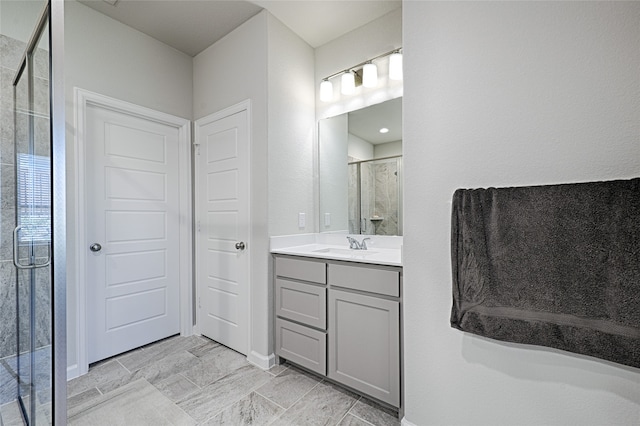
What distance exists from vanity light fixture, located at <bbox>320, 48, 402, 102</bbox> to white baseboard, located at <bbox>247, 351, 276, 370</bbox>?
6.89 ft

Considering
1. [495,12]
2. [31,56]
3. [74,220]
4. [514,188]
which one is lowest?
[74,220]

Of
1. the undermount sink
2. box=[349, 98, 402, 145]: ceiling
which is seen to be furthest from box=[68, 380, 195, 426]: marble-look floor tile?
box=[349, 98, 402, 145]: ceiling

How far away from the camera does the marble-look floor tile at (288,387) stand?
1838 mm

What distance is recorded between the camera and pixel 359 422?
164 cm

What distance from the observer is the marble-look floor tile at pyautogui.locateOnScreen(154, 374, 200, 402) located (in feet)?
6.14

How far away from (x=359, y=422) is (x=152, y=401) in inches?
49.3

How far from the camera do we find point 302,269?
6.77 ft

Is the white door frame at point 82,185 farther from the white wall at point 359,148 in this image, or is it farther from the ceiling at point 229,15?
the white wall at point 359,148

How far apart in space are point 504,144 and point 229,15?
2.17 m

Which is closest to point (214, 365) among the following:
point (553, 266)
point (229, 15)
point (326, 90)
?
point (553, 266)

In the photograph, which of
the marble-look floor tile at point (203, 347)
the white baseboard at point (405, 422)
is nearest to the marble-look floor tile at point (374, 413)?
the white baseboard at point (405, 422)

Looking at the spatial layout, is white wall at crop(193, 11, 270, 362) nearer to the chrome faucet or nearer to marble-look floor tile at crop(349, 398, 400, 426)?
the chrome faucet

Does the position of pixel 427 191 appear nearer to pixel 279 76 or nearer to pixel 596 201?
pixel 596 201

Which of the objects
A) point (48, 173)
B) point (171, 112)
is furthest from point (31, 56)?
point (171, 112)
